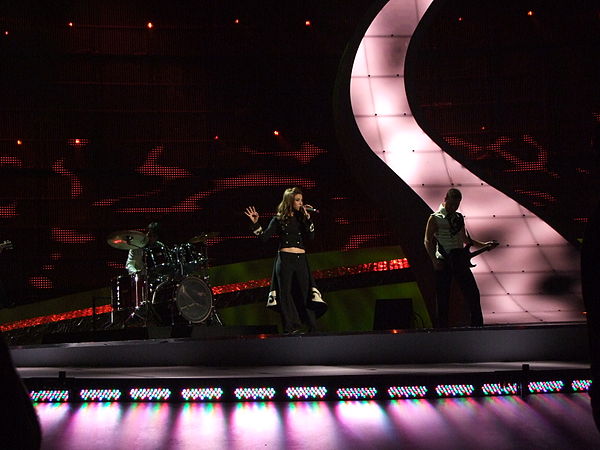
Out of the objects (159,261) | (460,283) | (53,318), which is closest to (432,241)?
(460,283)

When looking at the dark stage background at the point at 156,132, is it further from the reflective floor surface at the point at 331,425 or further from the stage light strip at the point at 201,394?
the reflective floor surface at the point at 331,425

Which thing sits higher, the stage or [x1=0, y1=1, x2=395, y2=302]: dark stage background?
[x1=0, y1=1, x2=395, y2=302]: dark stage background

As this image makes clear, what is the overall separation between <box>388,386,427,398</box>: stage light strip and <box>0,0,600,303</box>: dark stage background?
7.99 m

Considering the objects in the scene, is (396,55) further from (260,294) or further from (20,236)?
(20,236)

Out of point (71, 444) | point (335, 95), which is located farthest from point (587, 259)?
point (335, 95)

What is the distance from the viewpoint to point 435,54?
12.2m

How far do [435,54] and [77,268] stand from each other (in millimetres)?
A: 6466

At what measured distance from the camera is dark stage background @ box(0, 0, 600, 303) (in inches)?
468

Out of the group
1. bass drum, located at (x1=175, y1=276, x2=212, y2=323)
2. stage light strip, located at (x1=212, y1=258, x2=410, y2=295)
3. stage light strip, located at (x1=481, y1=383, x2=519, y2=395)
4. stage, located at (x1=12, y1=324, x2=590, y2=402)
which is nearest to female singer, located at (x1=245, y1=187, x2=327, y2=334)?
stage, located at (x1=12, y1=324, x2=590, y2=402)

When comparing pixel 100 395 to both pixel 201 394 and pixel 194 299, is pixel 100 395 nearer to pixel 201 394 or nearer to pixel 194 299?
pixel 201 394

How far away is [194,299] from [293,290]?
224 centimetres

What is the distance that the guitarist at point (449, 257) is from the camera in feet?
22.7

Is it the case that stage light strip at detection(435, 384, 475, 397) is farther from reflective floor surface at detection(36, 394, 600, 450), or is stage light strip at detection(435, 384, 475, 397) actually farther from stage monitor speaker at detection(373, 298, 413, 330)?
stage monitor speaker at detection(373, 298, 413, 330)

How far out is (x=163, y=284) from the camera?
9.16m
